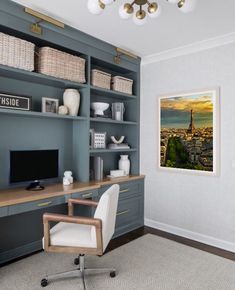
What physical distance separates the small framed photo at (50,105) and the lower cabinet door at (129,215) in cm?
157

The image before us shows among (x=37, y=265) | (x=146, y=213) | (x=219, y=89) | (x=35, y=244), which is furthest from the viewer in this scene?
(x=146, y=213)

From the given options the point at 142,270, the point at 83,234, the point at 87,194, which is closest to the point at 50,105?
the point at 87,194

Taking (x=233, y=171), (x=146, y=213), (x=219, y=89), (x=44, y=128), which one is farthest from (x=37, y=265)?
(x=219, y=89)

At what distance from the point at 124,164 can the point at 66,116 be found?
133 centimetres

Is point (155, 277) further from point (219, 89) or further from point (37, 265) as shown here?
point (219, 89)

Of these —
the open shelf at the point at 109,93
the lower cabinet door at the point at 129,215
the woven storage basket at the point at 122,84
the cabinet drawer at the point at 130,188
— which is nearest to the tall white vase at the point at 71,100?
the open shelf at the point at 109,93

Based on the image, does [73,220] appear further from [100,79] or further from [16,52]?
[100,79]

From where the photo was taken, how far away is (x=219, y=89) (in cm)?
302

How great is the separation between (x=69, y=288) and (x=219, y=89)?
280 centimetres

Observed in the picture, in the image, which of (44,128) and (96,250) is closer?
(96,250)

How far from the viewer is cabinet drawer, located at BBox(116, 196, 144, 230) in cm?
339

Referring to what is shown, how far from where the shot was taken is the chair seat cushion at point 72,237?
195 centimetres

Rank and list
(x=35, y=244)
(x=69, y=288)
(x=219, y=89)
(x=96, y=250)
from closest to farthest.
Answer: (x=96, y=250) → (x=69, y=288) → (x=35, y=244) → (x=219, y=89)

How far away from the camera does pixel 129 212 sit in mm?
3535
